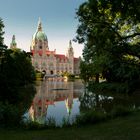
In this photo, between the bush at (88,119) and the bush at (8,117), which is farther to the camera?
the bush at (88,119)

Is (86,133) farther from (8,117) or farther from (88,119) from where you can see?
(8,117)

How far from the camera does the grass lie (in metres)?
11.2

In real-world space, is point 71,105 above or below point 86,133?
below

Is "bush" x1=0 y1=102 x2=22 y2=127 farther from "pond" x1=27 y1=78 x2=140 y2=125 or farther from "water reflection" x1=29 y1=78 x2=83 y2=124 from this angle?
"water reflection" x1=29 y1=78 x2=83 y2=124

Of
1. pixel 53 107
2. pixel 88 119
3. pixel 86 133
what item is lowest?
pixel 53 107

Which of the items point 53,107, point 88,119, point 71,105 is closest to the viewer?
point 88,119

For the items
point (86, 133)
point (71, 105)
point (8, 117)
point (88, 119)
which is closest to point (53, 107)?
point (71, 105)

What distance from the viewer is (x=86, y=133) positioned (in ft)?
39.7

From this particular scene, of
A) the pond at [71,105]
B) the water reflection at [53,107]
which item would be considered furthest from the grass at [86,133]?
the water reflection at [53,107]

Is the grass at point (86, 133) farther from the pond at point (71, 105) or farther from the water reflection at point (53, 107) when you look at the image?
the water reflection at point (53, 107)

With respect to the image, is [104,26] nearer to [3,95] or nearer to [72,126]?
[72,126]

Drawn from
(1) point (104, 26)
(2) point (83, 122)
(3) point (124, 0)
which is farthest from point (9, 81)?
(3) point (124, 0)

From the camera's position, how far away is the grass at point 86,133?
11.2m

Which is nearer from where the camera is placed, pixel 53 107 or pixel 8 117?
pixel 8 117
